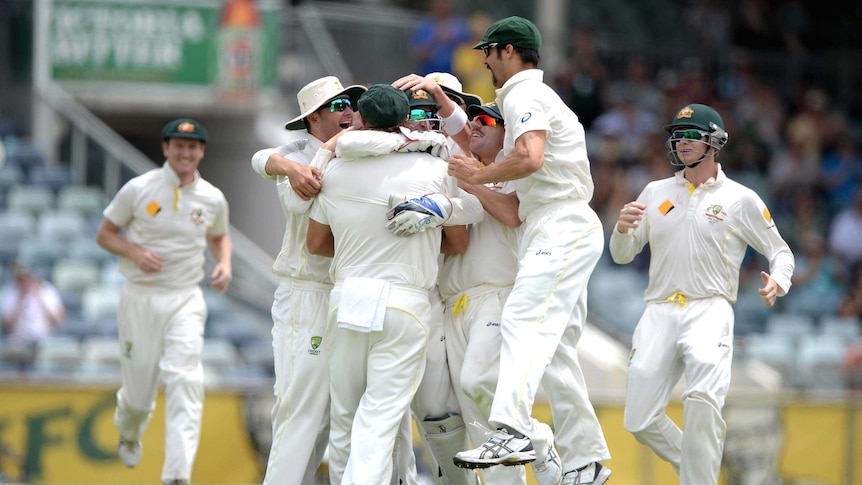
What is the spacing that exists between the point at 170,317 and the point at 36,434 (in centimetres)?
304

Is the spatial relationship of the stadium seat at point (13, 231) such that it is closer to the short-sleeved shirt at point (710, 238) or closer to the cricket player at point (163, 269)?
the cricket player at point (163, 269)

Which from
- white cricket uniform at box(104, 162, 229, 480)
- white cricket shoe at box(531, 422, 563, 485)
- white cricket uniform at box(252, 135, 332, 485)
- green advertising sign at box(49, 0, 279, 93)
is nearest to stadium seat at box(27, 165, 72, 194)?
green advertising sign at box(49, 0, 279, 93)

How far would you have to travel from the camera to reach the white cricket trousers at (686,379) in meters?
8.70

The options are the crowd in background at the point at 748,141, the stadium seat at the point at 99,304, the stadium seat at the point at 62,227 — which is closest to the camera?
the stadium seat at the point at 99,304

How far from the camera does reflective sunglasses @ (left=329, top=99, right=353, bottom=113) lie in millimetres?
8570

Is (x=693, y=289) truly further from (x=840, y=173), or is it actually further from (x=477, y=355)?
(x=840, y=173)

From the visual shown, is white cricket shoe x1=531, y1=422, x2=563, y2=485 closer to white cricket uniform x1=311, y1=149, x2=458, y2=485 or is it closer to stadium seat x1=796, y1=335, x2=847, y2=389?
white cricket uniform x1=311, y1=149, x2=458, y2=485

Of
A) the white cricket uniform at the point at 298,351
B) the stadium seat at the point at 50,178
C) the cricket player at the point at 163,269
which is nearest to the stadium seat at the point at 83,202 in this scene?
the stadium seat at the point at 50,178

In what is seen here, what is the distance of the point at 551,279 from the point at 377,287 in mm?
1008

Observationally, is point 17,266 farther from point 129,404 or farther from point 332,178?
point 332,178

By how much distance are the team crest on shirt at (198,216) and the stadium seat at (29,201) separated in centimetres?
607

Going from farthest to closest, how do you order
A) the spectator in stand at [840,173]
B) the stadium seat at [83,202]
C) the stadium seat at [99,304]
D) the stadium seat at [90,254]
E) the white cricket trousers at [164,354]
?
the spectator in stand at [840,173], the stadium seat at [83,202], the stadium seat at [90,254], the stadium seat at [99,304], the white cricket trousers at [164,354]

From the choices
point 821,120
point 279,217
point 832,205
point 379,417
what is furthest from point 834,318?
point 379,417

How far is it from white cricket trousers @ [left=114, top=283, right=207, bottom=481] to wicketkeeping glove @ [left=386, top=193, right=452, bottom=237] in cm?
309
